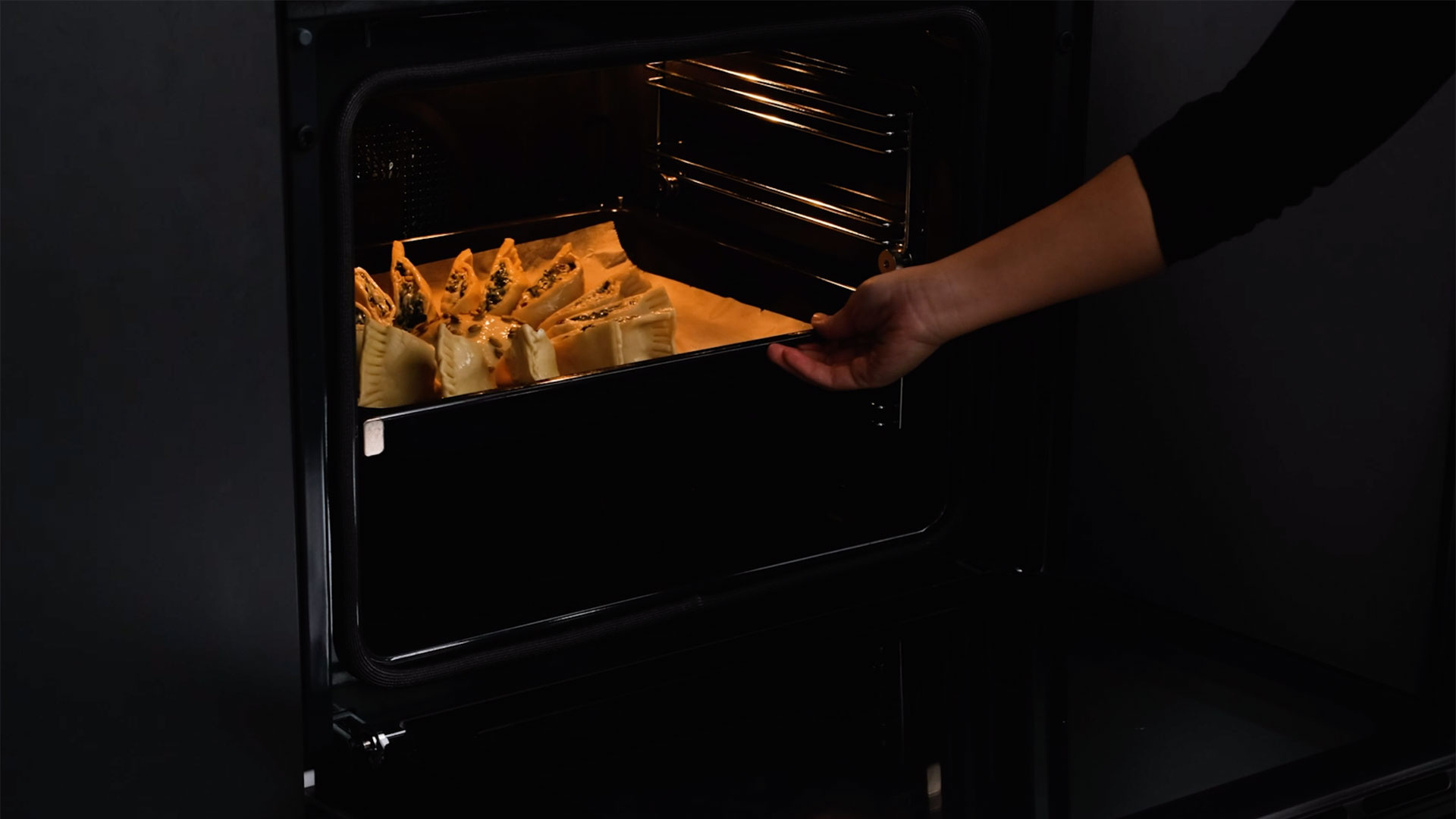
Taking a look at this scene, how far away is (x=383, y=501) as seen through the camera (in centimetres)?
132

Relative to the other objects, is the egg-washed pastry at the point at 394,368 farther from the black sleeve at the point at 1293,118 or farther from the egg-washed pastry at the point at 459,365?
the black sleeve at the point at 1293,118

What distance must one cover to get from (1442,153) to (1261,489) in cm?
30

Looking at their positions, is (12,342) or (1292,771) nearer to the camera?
(12,342)

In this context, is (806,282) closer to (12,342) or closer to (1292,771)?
(1292,771)

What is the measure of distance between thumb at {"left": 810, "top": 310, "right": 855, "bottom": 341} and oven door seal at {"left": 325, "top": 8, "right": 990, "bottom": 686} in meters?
0.19

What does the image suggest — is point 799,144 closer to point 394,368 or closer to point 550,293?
point 550,293

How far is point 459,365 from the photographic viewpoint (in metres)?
1.25

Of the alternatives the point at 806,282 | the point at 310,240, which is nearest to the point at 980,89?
the point at 806,282

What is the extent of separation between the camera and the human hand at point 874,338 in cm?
115

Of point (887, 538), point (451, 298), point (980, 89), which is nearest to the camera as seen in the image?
point (980, 89)

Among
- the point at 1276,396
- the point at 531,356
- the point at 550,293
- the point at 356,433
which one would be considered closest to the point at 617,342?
the point at 531,356

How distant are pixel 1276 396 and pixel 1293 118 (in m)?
0.33

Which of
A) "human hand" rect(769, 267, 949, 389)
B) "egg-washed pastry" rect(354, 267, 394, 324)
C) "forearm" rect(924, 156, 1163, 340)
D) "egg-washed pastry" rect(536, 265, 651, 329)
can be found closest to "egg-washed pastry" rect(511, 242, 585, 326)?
"egg-washed pastry" rect(536, 265, 651, 329)

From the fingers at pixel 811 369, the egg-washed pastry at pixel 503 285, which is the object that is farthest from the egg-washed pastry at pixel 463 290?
the fingers at pixel 811 369
